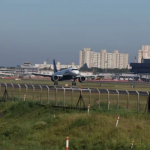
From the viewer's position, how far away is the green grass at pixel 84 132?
72.4ft

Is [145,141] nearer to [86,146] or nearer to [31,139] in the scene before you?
[86,146]

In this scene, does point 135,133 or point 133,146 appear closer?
point 133,146

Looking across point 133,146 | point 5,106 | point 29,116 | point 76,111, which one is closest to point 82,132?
point 133,146

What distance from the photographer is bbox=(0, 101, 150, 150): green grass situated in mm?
22062

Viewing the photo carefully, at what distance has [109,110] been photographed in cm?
3111

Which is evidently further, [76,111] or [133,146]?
[76,111]

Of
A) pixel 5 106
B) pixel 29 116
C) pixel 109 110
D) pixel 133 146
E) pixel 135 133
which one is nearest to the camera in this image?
pixel 133 146

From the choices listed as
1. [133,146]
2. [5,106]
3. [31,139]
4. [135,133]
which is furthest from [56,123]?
[5,106]

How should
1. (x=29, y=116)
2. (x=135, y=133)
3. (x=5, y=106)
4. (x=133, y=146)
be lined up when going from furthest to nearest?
(x=5, y=106)
(x=29, y=116)
(x=135, y=133)
(x=133, y=146)

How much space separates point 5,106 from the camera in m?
40.2

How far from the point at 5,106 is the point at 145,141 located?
2069cm

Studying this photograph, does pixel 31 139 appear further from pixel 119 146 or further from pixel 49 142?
pixel 119 146

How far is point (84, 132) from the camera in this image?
992 inches

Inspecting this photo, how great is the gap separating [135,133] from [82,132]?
311 centimetres
